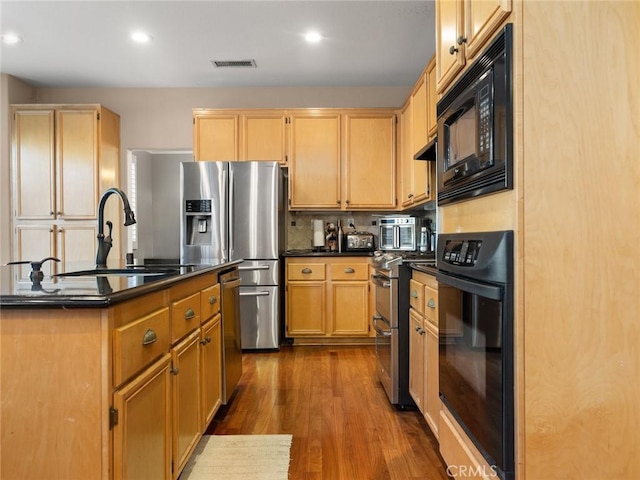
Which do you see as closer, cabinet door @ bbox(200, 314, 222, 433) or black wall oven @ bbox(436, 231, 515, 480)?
black wall oven @ bbox(436, 231, 515, 480)

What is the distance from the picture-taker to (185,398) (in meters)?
1.62

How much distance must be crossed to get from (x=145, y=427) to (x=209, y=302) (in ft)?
2.73

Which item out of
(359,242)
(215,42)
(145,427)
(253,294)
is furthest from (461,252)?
(215,42)

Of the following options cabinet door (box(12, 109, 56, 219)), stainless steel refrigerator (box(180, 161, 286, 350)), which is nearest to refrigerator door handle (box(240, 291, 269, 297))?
stainless steel refrigerator (box(180, 161, 286, 350))

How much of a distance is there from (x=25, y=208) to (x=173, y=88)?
2.01 metres

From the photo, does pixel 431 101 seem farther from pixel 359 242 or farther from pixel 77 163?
pixel 77 163

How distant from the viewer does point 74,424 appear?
0.99 m

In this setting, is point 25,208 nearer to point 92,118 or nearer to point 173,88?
point 92,118

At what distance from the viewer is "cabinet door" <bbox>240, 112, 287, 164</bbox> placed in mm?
4027

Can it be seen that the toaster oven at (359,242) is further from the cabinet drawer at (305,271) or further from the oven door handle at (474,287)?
the oven door handle at (474,287)

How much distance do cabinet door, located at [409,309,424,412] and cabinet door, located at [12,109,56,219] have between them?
3.90m

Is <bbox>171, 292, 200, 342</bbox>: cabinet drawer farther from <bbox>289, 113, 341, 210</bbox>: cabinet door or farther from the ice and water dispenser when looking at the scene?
<bbox>289, 113, 341, 210</bbox>: cabinet door

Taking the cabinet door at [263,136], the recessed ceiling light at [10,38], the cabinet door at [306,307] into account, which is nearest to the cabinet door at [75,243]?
the recessed ceiling light at [10,38]

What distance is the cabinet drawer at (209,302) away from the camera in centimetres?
190
